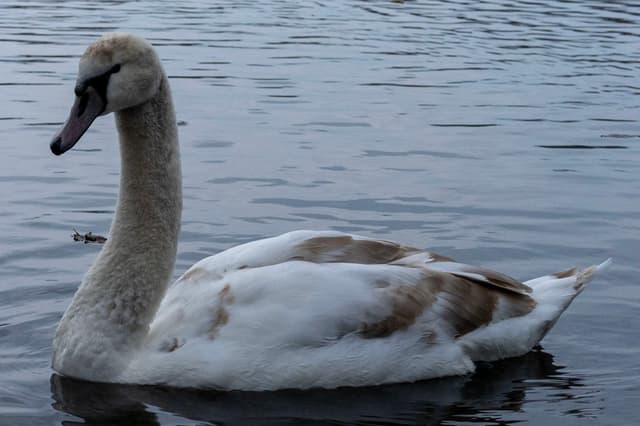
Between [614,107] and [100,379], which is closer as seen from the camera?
[100,379]

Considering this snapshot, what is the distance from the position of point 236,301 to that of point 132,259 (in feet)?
2.13

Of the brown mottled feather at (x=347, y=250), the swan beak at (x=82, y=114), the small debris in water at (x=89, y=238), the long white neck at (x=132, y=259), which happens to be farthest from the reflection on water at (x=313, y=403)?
the small debris in water at (x=89, y=238)

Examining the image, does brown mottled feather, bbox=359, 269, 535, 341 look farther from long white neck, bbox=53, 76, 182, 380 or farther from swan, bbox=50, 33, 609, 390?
long white neck, bbox=53, 76, 182, 380

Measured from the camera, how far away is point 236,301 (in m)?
6.30

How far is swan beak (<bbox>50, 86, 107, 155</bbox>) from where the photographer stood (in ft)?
20.3

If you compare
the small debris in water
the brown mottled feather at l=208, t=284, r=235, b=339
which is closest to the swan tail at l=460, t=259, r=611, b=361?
the brown mottled feather at l=208, t=284, r=235, b=339

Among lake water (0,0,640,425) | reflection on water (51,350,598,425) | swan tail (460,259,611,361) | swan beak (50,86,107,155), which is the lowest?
lake water (0,0,640,425)

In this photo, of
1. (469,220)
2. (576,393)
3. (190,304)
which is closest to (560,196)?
(469,220)

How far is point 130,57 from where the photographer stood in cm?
627

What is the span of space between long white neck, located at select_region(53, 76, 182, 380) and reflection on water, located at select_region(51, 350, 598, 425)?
0.18m

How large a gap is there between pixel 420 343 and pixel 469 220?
3408 mm

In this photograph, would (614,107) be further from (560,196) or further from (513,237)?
(513,237)

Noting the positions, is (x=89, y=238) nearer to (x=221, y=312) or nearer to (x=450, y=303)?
(x=221, y=312)

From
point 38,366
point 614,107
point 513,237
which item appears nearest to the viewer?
point 38,366
